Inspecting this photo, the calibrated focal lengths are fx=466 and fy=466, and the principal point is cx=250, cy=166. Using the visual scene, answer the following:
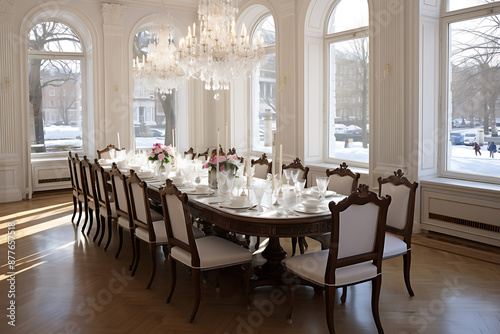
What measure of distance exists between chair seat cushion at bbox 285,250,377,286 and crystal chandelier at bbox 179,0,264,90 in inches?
104

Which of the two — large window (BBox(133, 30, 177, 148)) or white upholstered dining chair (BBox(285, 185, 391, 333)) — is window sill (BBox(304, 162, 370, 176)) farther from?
large window (BBox(133, 30, 177, 148))

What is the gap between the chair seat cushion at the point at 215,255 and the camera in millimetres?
3557

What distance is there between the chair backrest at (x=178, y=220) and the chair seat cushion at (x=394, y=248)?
150cm

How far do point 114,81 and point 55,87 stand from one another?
134cm

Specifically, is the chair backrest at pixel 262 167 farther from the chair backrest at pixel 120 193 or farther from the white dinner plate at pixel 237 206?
the white dinner plate at pixel 237 206

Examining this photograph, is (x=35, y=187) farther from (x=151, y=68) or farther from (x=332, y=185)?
(x=332, y=185)

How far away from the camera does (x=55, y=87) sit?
962 centimetres

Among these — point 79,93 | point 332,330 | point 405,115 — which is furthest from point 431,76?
point 79,93

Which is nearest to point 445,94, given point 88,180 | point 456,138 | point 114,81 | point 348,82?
point 456,138

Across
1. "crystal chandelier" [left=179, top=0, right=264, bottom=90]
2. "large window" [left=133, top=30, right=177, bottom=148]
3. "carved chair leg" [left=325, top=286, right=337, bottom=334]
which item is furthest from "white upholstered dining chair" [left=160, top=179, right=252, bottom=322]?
"large window" [left=133, top=30, right=177, bottom=148]

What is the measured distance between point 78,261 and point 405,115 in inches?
167

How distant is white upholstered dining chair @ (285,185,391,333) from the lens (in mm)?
3117

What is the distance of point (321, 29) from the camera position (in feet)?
25.0

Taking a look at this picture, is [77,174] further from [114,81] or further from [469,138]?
[469,138]
